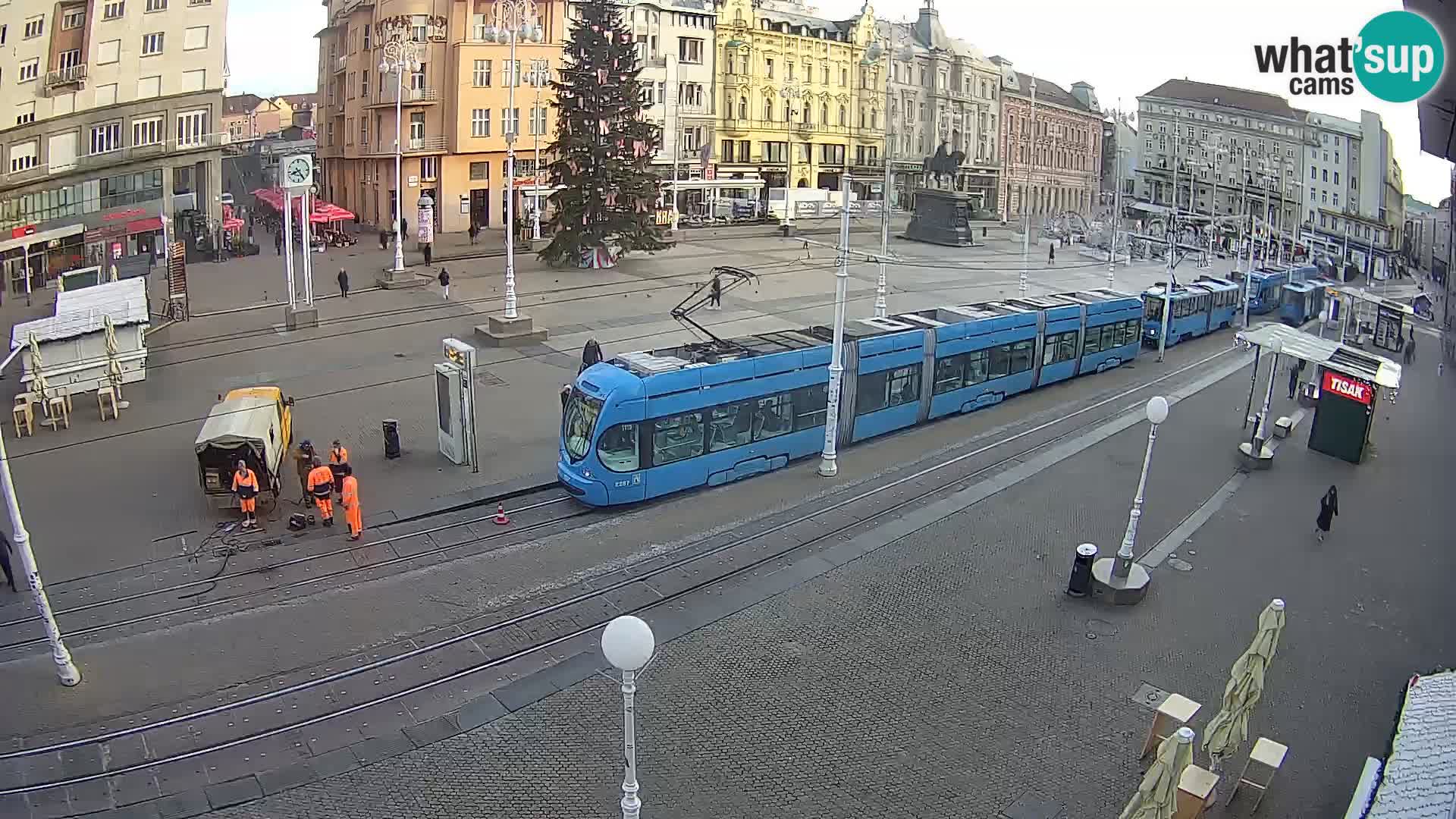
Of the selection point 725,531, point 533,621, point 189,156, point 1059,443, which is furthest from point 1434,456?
point 189,156

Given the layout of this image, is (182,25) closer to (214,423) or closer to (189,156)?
(189,156)

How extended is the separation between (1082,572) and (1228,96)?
6510 cm

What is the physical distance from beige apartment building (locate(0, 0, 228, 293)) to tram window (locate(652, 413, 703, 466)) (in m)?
18.3

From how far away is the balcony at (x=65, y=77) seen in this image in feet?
85.7

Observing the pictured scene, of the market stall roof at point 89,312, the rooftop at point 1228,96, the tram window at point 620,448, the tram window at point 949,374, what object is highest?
the rooftop at point 1228,96

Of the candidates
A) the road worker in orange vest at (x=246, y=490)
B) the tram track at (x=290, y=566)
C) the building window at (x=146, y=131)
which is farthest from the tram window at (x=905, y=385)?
the building window at (x=146, y=131)

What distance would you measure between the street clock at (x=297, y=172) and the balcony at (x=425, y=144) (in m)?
20.6

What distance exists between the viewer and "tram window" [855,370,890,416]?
21.9 m

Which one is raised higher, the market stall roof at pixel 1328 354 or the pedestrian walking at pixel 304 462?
the market stall roof at pixel 1328 354

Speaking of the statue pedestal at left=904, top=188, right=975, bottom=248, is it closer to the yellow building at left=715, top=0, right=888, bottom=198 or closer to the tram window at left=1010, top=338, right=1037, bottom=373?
the yellow building at left=715, top=0, right=888, bottom=198

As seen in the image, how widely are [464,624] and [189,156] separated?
27.3 meters

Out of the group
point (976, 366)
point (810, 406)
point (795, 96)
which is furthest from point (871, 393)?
point (795, 96)

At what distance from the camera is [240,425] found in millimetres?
17625

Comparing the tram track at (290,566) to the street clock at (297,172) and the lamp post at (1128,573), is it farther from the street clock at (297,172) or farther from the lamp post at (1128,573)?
the street clock at (297,172)
